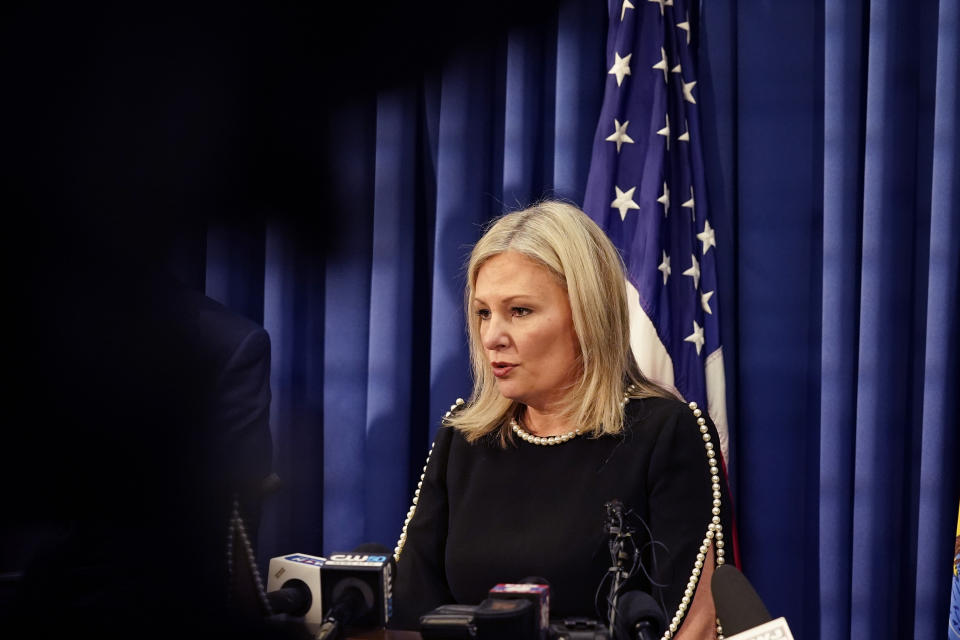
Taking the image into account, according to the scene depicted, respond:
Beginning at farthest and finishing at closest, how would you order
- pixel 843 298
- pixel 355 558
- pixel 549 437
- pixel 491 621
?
pixel 843 298
pixel 549 437
pixel 355 558
pixel 491 621

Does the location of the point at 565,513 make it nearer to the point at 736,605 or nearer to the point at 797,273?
the point at 736,605

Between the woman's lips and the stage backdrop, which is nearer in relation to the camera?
the woman's lips

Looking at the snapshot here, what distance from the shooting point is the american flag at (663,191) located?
241 centimetres

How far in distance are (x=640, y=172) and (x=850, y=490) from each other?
99 centimetres

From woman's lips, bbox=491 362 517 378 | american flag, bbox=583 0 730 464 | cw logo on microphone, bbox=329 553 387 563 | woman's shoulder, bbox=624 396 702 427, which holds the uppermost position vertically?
american flag, bbox=583 0 730 464

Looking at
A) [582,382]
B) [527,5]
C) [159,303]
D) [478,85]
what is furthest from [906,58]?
[159,303]

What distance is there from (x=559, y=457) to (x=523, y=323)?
0.25 meters

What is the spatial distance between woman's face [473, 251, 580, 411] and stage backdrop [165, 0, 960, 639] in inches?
18.9

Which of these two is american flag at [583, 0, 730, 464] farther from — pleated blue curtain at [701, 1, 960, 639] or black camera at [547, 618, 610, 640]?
black camera at [547, 618, 610, 640]

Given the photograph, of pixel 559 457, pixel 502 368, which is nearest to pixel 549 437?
pixel 559 457

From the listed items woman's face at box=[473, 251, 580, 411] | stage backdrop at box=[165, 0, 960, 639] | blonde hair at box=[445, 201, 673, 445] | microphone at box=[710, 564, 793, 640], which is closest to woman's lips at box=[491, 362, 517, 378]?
woman's face at box=[473, 251, 580, 411]

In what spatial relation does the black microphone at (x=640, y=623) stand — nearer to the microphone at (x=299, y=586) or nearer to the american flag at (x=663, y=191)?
the microphone at (x=299, y=586)

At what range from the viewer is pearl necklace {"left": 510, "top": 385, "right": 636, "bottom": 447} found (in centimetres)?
172

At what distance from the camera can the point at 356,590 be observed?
0.73 meters
